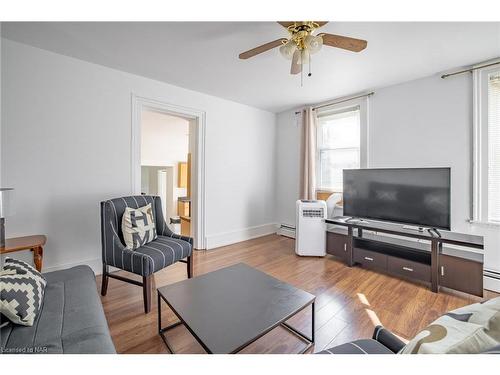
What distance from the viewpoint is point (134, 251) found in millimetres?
1929

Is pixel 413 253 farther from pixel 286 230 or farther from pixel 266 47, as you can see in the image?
pixel 266 47

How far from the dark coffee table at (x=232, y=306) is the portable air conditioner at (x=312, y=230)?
1560 millimetres

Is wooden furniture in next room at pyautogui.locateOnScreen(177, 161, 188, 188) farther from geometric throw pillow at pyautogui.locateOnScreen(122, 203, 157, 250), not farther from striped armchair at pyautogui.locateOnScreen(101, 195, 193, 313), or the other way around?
geometric throw pillow at pyautogui.locateOnScreen(122, 203, 157, 250)

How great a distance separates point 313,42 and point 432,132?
2018mm

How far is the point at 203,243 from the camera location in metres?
3.39

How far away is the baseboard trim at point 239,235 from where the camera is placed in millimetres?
3471

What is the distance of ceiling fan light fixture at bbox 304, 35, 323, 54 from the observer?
1.56 meters

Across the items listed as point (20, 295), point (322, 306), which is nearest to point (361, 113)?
point (322, 306)

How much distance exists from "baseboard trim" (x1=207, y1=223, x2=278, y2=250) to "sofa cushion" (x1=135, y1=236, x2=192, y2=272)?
4.07 ft

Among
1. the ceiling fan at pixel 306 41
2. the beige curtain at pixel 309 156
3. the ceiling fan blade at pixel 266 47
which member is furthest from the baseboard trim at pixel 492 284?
the ceiling fan blade at pixel 266 47

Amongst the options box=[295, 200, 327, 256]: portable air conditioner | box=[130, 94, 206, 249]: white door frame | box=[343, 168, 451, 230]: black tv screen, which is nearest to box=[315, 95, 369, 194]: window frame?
box=[343, 168, 451, 230]: black tv screen

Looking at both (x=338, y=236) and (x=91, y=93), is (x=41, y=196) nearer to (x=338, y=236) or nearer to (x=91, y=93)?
(x=91, y=93)

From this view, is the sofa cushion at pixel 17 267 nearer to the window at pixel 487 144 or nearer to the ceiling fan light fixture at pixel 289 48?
the ceiling fan light fixture at pixel 289 48
